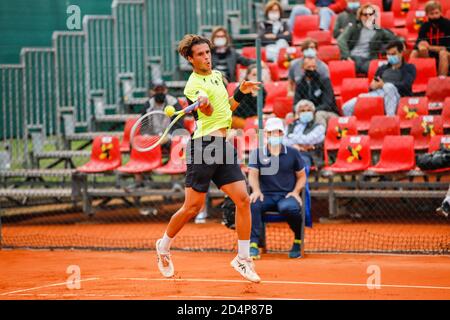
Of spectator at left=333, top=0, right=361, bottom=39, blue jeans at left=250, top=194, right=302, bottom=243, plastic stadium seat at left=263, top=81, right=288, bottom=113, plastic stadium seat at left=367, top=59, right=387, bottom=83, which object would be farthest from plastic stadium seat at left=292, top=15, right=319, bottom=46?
blue jeans at left=250, top=194, right=302, bottom=243

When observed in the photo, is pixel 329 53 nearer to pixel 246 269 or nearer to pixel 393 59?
pixel 393 59

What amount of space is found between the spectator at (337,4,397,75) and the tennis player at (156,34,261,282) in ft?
23.3

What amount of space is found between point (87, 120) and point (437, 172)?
674 centimetres

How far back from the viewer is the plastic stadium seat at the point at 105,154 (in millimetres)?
15953

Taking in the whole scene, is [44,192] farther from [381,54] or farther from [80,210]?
[381,54]

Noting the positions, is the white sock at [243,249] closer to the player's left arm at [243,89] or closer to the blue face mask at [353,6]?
the player's left arm at [243,89]

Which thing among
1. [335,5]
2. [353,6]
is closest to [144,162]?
[353,6]

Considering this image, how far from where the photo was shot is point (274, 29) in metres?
17.6

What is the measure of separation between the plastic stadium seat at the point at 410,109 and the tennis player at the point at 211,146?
6097mm

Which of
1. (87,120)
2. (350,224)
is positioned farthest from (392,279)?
(87,120)

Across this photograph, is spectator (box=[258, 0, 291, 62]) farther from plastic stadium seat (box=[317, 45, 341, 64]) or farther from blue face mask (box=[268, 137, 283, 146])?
blue face mask (box=[268, 137, 283, 146])

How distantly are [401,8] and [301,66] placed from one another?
355cm

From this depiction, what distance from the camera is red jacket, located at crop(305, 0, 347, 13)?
18516 mm

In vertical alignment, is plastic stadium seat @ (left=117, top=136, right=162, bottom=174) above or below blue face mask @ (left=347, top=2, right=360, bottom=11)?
below
